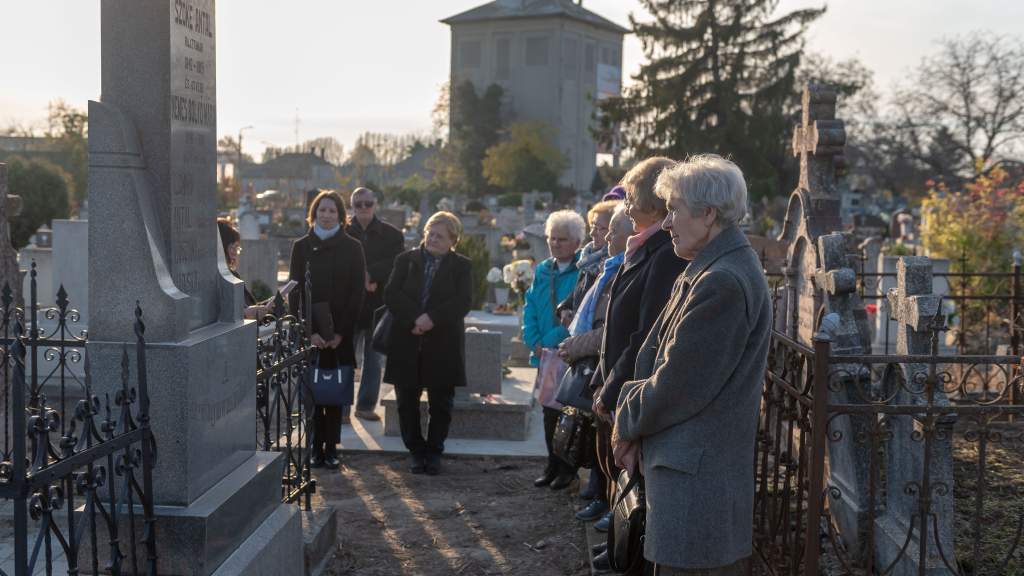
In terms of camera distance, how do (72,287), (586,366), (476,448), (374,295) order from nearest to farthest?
(586,366) → (476,448) → (374,295) → (72,287)

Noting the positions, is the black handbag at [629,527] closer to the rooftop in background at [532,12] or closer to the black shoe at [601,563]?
the black shoe at [601,563]

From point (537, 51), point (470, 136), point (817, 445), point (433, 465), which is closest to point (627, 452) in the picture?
point (817, 445)

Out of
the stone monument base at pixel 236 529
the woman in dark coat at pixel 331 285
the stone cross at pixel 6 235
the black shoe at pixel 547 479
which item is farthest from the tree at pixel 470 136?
the stone monument base at pixel 236 529

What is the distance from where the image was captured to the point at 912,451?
5.03 metres

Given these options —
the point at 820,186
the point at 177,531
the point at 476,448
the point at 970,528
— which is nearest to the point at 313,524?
the point at 177,531

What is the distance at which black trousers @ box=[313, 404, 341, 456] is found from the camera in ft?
22.5

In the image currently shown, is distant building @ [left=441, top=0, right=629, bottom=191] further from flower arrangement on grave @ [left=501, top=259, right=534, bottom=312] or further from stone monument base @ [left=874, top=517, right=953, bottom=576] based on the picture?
stone monument base @ [left=874, top=517, right=953, bottom=576]

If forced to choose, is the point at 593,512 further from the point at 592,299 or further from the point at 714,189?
the point at 714,189

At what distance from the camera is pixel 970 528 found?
5.41 metres

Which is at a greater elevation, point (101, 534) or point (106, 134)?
point (106, 134)

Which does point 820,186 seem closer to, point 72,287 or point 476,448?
point 476,448

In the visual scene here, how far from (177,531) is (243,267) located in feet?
39.4

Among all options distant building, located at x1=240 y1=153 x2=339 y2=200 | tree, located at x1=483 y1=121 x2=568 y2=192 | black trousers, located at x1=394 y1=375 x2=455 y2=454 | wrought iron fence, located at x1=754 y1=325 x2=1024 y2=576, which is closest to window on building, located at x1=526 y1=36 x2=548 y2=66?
tree, located at x1=483 y1=121 x2=568 y2=192

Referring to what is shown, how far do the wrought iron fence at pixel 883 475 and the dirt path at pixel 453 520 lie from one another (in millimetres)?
1179
